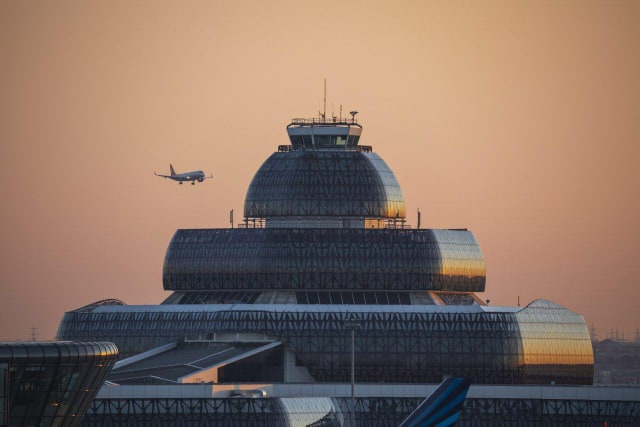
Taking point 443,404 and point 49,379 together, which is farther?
point 443,404

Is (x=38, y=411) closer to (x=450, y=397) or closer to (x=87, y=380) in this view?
(x=87, y=380)

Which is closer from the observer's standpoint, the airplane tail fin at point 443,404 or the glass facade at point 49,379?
the glass facade at point 49,379

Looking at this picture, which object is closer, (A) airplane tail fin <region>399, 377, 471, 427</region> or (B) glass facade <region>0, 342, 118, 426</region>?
(B) glass facade <region>0, 342, 118, 426</region>

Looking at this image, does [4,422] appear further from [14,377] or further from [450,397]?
[450,397]

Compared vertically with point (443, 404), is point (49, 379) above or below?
above

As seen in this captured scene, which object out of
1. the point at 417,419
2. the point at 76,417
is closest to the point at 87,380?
the point at 76,417

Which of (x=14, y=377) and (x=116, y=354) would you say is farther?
(x=116, y=354)
